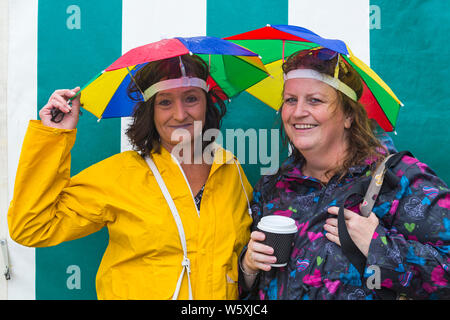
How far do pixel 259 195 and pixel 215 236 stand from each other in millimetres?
357

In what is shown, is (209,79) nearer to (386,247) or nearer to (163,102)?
(163,102)

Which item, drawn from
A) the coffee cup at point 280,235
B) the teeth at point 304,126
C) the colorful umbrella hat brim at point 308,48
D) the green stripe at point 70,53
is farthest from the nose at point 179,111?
the green stripe at point 70,53

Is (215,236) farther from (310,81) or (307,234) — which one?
(310,81)

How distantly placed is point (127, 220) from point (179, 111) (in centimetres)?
56

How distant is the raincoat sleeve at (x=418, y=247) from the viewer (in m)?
1.52

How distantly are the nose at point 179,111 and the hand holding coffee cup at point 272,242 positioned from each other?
0.62 meters

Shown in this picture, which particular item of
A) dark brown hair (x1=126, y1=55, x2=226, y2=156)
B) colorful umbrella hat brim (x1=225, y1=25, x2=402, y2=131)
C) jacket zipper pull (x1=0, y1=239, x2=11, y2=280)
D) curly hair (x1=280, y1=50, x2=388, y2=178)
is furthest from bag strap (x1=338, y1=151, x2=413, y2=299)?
jacket zipper pull (x1=0, y1=239, x2=11, y2=280)

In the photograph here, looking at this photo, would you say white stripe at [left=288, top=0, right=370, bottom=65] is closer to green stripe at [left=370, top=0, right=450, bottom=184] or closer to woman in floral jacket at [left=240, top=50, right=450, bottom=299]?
green stripe at [left=370, top=0, right=450, bottom=184]

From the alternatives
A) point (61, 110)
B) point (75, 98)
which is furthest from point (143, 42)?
point (61, 110)

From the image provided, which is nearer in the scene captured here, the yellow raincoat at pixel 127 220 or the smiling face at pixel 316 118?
the yellow raincoat at pixel 127 220

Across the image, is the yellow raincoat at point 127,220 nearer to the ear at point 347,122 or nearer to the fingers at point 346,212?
the fingers at point 346,212

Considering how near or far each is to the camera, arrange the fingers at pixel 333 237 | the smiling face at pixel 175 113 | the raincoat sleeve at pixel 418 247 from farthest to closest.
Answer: the smiling face at pixel 175 113
the fingers at pixel 333 237
the raincoat sleeve at pixel 418 247

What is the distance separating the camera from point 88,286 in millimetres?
2607

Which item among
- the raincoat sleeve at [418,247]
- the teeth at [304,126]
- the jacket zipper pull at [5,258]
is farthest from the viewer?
the jacket zipper pull at [5,258]
